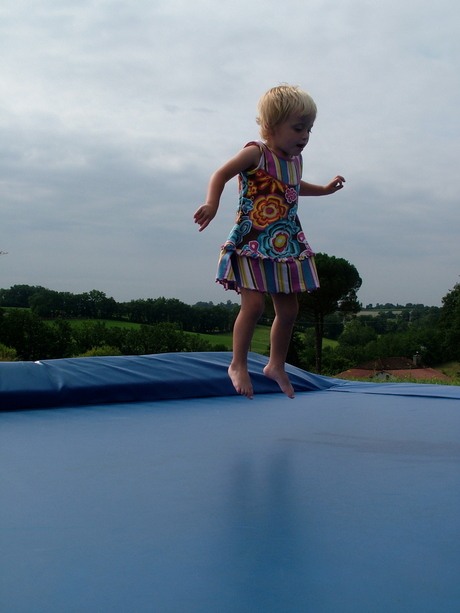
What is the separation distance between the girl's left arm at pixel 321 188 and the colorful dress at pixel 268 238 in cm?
16

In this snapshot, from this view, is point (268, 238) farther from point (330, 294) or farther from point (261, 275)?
point (330, 294)

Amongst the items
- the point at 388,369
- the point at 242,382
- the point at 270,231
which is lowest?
the point at 388,369

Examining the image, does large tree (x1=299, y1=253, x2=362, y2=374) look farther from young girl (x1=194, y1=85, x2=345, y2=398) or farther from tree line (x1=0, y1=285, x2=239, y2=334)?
young girl (x1=194, y1=85, x2=345, y2=398)

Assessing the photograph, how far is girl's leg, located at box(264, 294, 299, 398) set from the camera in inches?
58.9

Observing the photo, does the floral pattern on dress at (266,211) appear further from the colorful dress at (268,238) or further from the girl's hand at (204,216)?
the girl's hand at (204,216)

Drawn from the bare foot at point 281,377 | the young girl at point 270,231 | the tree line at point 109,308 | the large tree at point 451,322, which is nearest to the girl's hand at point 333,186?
the young girl at point 270,231

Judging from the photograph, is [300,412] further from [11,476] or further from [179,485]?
[11,476]

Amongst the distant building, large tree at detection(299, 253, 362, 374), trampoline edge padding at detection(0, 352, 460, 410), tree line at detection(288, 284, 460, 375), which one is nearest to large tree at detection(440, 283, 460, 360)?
tree line at detection(288, 284, 460, 375)

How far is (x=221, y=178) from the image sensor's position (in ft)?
4.60

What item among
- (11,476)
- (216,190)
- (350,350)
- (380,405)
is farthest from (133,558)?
(350,350)

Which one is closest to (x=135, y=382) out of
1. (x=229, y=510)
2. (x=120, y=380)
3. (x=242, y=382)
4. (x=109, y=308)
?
(x=120, y=380)

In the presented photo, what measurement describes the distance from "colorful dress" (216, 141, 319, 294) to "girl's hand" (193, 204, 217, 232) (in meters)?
0.13

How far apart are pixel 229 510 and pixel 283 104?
98 centimetres

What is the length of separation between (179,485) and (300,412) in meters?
0.81
